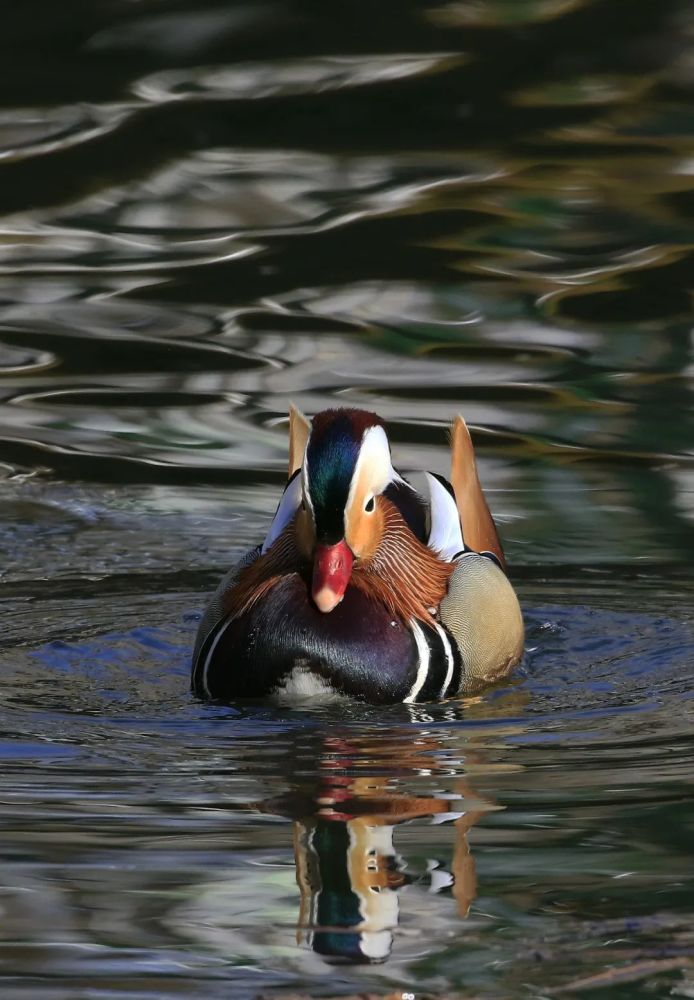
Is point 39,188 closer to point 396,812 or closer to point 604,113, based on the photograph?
point 604,113

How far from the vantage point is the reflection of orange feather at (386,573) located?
5914mm

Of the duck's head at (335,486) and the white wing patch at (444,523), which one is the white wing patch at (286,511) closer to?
the duck's head at (335,486)

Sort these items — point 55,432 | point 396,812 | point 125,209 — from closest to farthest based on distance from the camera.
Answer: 1. point 396,812
2. point 55,432
3. point 125,209

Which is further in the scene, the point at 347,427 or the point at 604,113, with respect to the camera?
the point at 604,113

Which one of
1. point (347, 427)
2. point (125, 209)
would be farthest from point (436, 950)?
point (125, 209)

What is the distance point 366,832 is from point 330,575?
1449mm

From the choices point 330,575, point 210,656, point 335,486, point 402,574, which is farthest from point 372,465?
point 210,656

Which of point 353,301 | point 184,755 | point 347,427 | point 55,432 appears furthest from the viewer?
point 353,301

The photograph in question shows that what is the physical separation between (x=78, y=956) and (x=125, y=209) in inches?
280

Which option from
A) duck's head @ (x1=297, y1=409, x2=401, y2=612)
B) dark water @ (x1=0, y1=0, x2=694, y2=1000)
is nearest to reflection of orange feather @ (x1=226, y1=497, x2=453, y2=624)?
duck's head @ (x1=297, y1=409, x2=401, y2=612)

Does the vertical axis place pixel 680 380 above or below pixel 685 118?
below

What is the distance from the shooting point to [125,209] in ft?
33.6

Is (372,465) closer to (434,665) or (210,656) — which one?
(434,665)

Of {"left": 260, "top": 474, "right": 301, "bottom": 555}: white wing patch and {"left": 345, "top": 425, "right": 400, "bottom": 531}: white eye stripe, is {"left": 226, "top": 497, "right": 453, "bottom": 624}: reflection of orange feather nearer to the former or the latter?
{"left": 260, "top": 474, "right": 301, "bottom": 555}: white wing patch
